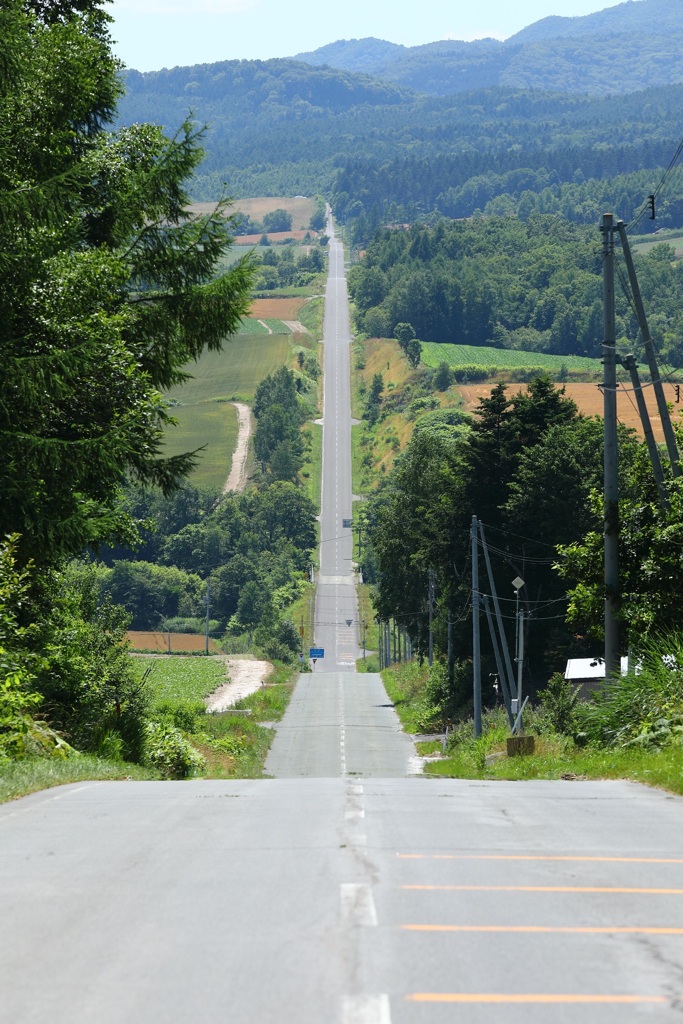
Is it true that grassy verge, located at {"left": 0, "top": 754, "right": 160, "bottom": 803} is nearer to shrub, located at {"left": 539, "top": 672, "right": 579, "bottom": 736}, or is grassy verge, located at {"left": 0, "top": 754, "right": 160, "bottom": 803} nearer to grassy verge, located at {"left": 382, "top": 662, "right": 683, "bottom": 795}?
grassy verge, located at {"left": 382, "top": 662, "right": 683, "bottom": 795}

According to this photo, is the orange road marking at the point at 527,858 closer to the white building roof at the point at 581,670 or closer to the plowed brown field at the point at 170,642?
the white building roof at the point at 581,670

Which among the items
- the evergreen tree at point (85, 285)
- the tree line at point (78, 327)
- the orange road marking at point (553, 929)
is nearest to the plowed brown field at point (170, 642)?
the tree line at point (78, 327)

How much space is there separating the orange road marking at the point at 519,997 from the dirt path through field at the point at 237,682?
6652 centimetres

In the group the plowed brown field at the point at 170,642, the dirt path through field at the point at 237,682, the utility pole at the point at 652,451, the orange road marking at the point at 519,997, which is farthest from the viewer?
the plowed brown field at the point at 170,642

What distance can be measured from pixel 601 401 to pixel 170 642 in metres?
60.5

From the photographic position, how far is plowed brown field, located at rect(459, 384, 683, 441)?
378ft

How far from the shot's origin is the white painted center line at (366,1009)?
557 centimetres

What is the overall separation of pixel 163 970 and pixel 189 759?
17.4m

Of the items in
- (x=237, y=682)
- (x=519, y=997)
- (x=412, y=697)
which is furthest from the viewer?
(x=237, y=682)

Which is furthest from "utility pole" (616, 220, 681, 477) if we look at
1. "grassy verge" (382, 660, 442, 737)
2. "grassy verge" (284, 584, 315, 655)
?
"grassy verge" (284, 584, 315, 655)

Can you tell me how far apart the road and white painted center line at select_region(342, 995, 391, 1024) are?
12 mm

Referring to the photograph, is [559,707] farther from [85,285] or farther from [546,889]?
[546,889]

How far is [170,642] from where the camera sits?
471 feet

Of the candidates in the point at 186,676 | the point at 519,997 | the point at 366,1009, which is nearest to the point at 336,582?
the point at 186,676
